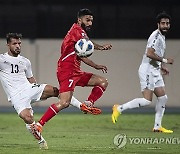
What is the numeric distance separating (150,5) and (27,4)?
12.6ft

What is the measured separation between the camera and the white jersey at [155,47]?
41.3 feet

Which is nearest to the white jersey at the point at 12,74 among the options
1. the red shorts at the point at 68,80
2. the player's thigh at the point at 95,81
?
the red shorts at the point at 68,80

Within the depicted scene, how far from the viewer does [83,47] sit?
10375 mm

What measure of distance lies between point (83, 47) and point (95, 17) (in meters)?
11.5

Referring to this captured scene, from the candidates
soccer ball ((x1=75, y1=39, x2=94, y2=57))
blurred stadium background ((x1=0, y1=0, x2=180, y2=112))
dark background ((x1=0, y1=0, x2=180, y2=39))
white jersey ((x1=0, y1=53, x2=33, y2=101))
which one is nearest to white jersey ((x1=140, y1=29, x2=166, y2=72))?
soccer ball ((x1=75, y1=39, x2=94, y2=57))

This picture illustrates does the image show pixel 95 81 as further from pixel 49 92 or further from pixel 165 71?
pixel 165 71

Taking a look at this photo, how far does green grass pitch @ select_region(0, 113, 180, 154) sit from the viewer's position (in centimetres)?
990

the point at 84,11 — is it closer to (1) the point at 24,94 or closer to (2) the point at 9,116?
(1) the point at 24,94

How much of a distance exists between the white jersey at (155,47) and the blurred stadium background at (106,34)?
6.57m

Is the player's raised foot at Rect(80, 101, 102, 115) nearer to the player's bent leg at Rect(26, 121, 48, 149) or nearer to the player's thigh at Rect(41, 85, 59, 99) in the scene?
the player's thigh at Rect(41, 85, 59, 99)

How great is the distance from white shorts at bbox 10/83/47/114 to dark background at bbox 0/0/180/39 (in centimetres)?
1094

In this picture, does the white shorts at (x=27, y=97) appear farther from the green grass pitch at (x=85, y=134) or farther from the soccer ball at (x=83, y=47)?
the soccer ball at (x=83, y=47)

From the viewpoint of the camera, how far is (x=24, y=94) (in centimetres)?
1033

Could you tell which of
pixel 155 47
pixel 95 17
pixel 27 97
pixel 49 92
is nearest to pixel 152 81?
pixel 155 47
